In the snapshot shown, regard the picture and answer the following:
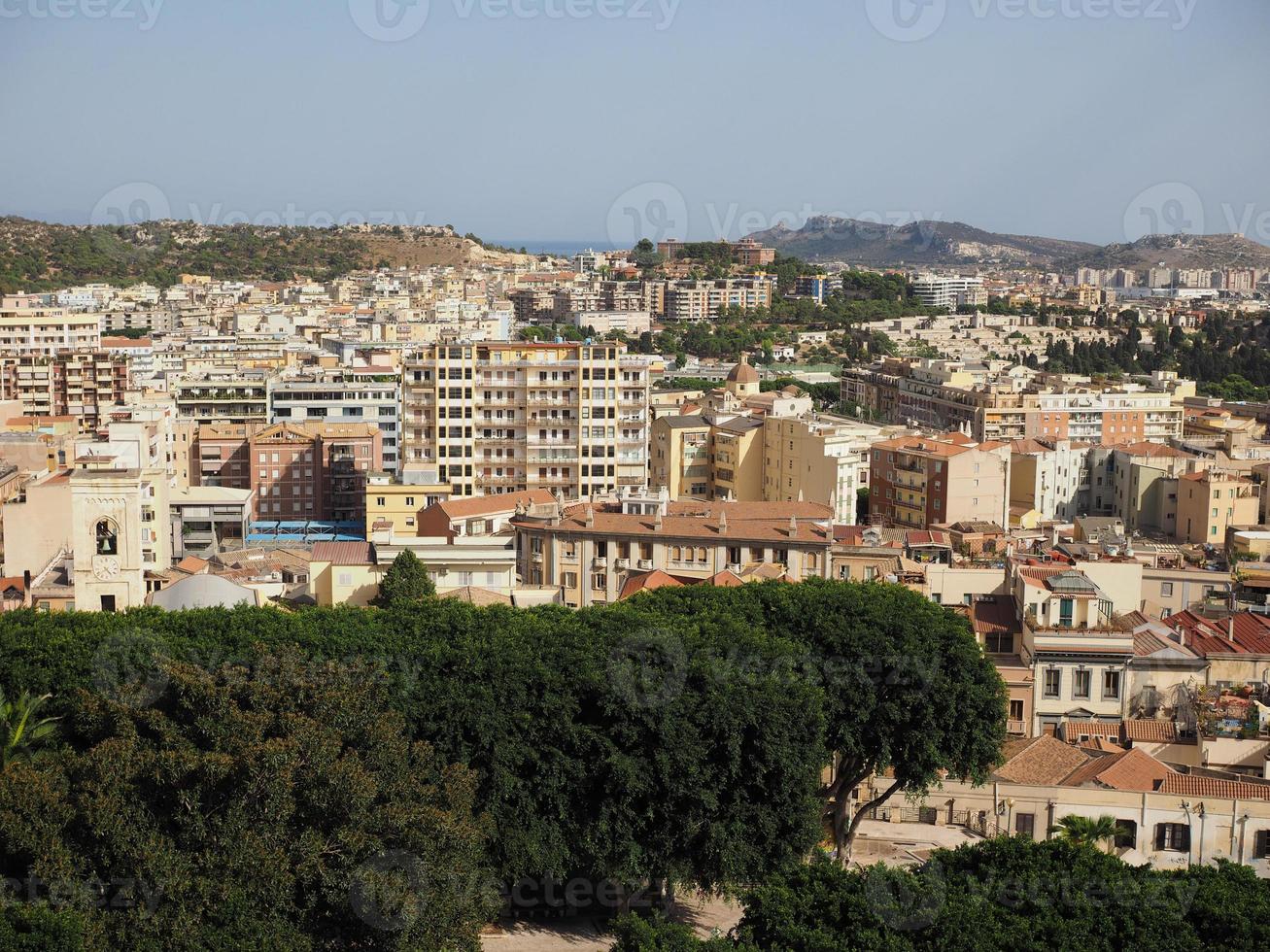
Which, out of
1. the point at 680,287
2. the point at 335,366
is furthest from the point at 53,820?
the point at 680,287

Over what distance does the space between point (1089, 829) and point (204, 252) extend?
371 ft

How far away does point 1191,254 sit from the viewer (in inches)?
6668

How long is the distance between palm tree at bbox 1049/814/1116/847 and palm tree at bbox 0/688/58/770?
1088cm

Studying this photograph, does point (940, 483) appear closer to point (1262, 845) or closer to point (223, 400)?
point (1262, 845)

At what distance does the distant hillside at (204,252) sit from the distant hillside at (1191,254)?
74.1 metres

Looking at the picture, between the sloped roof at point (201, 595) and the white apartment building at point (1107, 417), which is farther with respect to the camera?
the white apartment building at point (1107, 417)

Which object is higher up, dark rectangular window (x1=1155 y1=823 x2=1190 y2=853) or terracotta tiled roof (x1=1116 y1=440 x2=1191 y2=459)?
terracotta tiled roof (x1=1116 y1=440 x2=1191 y2=459)

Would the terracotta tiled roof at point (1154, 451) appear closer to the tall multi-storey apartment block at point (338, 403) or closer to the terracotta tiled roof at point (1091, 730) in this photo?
the tall multi-storey apartment block at point (338, 403)

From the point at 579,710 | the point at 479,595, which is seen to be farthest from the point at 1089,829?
the point at 479,595

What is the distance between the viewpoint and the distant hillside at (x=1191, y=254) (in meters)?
168

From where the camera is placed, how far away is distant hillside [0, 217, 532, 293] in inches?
4051

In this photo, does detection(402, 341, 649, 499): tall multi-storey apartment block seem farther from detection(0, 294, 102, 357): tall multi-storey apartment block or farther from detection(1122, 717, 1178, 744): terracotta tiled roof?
detection(0, 294, 102, 357): tall multi-storey apartment block

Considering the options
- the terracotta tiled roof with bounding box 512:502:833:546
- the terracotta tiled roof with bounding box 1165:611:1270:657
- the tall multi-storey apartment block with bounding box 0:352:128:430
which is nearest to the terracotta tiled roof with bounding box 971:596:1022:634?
the terracotta tiled roof with bounding box 1165:611:1270:657

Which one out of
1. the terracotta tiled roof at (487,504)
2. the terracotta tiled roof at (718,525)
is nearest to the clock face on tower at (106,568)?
the terracotta tiled roof at (718,525)
